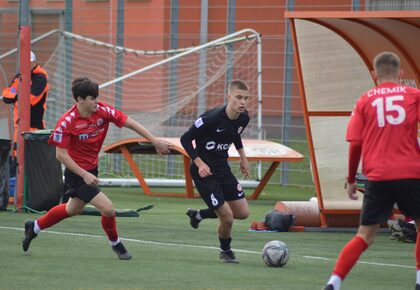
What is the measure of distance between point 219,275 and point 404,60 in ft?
20.8

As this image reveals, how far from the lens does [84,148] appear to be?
34.8 ft

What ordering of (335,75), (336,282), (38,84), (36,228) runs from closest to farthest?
(336,282), (36,228), (335,75), (38,84)

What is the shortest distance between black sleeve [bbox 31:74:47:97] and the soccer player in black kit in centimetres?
683

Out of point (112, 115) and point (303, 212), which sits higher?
point (112, 115)

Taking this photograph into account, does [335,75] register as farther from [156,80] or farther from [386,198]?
[156,80]

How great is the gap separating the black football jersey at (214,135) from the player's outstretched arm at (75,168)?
1.03 m

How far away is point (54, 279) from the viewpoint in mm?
8953

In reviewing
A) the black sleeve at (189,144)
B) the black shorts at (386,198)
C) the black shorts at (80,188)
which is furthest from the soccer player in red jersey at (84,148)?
the black shorts at (386,198)

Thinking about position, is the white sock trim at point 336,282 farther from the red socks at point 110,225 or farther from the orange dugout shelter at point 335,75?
the orange dugout shelter at point 335,75

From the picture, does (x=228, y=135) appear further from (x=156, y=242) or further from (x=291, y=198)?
(x=291, y=198)

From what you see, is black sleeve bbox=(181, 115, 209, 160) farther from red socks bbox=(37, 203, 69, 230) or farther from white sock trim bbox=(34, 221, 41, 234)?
white sock trim bbox=(34, 221, 41, 234)

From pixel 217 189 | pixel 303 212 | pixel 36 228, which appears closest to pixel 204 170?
pixel 217 189

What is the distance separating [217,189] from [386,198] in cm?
268

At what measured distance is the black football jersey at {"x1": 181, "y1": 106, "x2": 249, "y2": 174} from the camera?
10.9 meters
